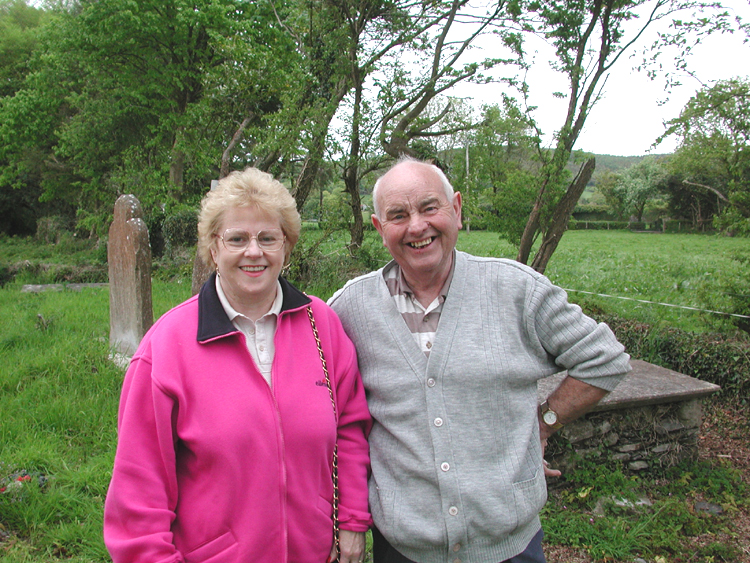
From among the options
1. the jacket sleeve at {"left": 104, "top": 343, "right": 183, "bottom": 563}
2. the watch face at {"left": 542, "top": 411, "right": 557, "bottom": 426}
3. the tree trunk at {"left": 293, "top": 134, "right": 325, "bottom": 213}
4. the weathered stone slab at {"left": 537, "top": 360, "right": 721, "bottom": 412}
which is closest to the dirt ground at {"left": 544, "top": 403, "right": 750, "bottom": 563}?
the weathered stone slab at {"left": 537, "top": 360, "right": 721, "bottom": 412}

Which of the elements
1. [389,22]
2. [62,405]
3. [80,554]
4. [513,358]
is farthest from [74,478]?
[389,22]

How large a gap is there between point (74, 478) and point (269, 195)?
3.02m

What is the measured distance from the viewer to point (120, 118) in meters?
16.7

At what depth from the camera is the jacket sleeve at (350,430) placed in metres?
1.80

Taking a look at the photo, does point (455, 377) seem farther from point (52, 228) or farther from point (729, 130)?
point (52, 228)

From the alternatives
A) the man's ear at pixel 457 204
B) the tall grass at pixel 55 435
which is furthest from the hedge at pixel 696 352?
the tall grass at pixel 55 435

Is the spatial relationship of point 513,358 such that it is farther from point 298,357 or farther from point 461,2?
point 461,2

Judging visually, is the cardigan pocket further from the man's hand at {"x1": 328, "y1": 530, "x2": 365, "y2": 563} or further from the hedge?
the hedge

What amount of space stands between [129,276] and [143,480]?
16.4 feet

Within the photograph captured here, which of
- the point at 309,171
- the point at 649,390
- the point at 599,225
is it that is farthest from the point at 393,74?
the point at 599,225

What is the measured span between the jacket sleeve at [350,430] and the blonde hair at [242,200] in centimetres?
41

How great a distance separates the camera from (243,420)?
1.57m

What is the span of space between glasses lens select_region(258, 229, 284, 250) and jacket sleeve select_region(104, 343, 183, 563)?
22.9 inches

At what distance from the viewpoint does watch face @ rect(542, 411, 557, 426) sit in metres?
2.01
